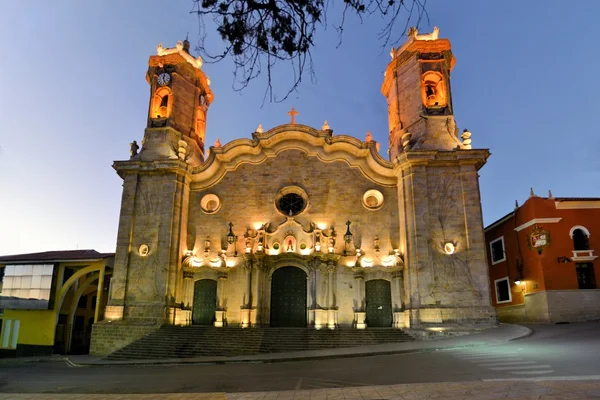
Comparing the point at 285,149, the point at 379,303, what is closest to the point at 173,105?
the point at 285,149

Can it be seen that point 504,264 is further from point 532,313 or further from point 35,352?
point 35,352

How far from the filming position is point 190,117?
992 inches

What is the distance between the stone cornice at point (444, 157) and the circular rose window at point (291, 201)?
18.5ft

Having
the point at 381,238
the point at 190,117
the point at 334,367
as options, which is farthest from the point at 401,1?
the point at 190,117

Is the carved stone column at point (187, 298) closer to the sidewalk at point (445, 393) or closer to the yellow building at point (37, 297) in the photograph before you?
the yellow building at point (37, 297)

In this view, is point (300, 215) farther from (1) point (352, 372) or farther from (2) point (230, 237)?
(1) point (352, 372)

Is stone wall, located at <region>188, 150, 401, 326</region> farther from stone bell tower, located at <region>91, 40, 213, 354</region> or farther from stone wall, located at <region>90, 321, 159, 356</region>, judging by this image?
stone wall, located at <region>90, 321, 159, 356</region>

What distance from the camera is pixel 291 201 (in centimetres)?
2281

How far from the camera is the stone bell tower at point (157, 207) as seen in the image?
2006cm

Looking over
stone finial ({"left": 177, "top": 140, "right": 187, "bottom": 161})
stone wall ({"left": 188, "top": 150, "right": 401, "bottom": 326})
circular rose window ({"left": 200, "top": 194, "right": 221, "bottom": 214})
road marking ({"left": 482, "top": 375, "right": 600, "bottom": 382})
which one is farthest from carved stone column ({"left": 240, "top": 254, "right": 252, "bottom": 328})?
road marking ({"left": 482, "top": 375, "right": 600, "bottom": 382})

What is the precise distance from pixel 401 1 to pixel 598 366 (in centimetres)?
878

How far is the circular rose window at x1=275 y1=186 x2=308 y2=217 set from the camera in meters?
22.5

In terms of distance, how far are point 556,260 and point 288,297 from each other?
12892 mm

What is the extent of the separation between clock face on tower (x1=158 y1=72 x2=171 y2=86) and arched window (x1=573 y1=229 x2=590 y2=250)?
74.9 ft
